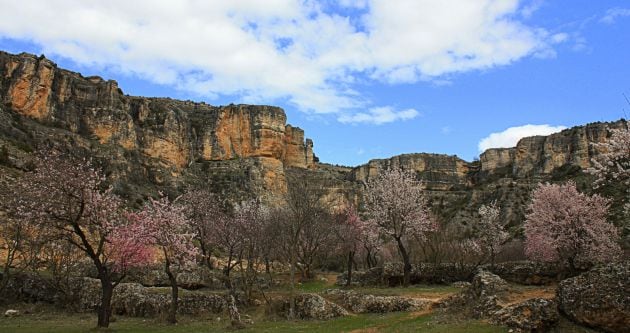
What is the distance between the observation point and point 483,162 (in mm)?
143000

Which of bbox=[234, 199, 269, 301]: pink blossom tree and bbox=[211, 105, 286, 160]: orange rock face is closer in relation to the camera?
bbox=[234, 199, 269, 301]: pink blossom tree

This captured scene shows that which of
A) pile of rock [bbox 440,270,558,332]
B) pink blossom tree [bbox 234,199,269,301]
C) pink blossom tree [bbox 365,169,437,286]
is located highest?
pink blossom tree [bbox 365,169,437,286]

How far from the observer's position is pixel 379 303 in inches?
943

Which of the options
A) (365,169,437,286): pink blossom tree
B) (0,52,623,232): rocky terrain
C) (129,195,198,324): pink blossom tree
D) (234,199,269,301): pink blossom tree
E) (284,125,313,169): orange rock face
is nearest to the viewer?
(129,195,198,324): pink blossom tree

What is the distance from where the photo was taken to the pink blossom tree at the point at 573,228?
29.1 m

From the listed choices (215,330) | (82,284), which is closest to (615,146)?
(215,330)

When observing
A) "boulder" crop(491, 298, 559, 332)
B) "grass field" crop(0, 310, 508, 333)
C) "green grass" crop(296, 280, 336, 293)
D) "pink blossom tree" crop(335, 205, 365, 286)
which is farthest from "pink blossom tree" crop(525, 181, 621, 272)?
"boulder" crop(491, 298, 559, 332)

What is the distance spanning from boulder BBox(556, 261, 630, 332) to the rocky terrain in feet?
152

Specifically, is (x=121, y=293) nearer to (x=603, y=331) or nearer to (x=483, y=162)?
(x=603, y=331)

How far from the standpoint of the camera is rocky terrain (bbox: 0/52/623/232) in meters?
74.8

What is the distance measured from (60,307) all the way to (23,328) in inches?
328

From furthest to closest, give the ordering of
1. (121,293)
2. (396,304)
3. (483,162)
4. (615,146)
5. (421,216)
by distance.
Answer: (483,162) → (421,216) → (121,293) → (396,304) → (615,146)

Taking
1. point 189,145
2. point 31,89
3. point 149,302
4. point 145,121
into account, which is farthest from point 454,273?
point 189,145

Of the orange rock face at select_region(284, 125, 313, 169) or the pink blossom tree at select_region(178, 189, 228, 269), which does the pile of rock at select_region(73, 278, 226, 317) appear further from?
the orange rock face at select_region(284, 125, 313, 169)
